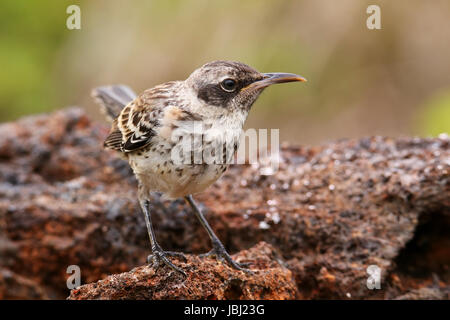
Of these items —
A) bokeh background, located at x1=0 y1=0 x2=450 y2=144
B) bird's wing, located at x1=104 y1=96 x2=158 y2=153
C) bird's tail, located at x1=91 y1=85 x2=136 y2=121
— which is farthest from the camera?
bokeh background, located at x1=0 y1=0 x2=450 y2=144

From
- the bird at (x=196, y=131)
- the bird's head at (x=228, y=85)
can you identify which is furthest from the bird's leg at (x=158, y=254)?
the bird's head at (x=228, y=85)

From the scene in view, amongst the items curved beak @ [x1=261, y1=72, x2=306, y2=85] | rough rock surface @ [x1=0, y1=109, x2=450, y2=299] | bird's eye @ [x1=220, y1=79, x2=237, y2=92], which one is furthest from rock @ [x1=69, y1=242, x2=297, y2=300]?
curved beak @ [x1=261, y1=72, x2=306, y2=85]

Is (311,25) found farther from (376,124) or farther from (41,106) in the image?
(41,106)

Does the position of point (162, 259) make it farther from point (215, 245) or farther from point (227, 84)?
point (227, 84)

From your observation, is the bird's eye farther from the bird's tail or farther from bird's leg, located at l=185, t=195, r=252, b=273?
the bird's tail

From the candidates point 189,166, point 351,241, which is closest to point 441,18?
point 351,241

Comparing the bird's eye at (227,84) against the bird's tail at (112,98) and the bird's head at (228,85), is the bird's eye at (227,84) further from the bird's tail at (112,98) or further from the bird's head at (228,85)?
the bird's tail at (112,98)
